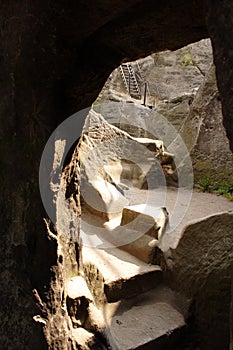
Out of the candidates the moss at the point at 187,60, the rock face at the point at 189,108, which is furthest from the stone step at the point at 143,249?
the moss at the point at 187,60

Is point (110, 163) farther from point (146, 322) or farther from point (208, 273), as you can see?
point (146, 322)

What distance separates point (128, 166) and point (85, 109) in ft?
11.3

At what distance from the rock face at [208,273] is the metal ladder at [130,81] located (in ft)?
30.7

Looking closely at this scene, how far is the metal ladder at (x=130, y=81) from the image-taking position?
→ 39.6 ft

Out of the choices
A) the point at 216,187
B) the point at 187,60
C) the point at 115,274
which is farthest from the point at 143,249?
the point at 187,60

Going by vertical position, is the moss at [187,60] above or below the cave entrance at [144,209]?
above

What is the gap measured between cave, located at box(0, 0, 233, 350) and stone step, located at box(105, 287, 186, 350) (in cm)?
86

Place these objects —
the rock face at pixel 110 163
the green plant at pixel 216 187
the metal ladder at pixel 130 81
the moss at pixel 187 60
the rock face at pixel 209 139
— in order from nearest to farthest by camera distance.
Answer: the rock face at pixel 110 163 → the green plant at pixel 216 187 → the rock face at pixel 209 139 → the metal ladder at pixel 130 81 → the moss at pixel 187 60

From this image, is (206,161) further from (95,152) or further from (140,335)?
(140,335)

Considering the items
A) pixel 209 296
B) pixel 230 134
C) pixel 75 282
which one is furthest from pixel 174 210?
pixel 230 134

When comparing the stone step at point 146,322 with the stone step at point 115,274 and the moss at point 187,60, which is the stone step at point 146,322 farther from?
the moss at point 187,60

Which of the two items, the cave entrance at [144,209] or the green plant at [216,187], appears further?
the green plant at [216,187]

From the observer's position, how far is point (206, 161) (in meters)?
5.70

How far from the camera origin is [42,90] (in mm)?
1706
